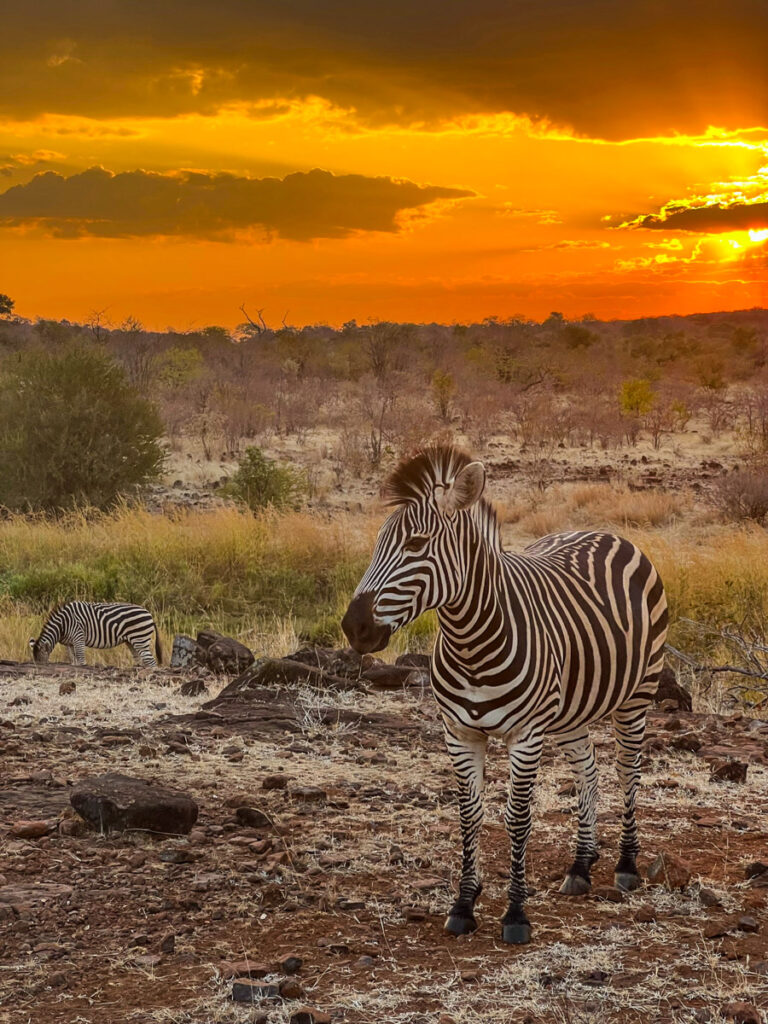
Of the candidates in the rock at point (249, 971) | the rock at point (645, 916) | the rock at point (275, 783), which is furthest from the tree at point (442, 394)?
the rock at point (249, 971)

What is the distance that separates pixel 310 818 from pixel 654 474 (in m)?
20.8

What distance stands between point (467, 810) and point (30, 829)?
90.0 inches

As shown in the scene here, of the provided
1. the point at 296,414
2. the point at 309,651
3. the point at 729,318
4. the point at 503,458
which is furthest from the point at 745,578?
the point at 729,318

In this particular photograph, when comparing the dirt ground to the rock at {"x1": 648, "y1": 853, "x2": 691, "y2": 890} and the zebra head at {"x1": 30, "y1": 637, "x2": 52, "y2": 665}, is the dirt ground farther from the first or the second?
the rock at {"x1": 648, "y1": 853, "x2": 691, "y2": 890}

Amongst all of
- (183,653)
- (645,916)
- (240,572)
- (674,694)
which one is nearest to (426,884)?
(645,916)

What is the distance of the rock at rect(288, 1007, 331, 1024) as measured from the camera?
3.89 meters

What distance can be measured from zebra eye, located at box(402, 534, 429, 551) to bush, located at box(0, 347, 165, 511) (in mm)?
16149

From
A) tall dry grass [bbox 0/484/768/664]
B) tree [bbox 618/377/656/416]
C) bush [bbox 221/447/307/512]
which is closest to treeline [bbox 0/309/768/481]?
tree [bbox 618/377/656/416]

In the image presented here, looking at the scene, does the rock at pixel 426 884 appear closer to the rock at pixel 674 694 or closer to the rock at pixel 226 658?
the rock at pixel 674 694

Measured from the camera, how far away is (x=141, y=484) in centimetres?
2130

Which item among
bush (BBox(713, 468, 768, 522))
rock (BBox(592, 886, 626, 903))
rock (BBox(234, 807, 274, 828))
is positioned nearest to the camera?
rock (BBox(592, 886, 626, 903))

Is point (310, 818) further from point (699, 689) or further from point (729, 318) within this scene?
point (729, 318)

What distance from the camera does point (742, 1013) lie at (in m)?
3.86

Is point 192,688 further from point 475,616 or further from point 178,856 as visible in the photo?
point 475,616
